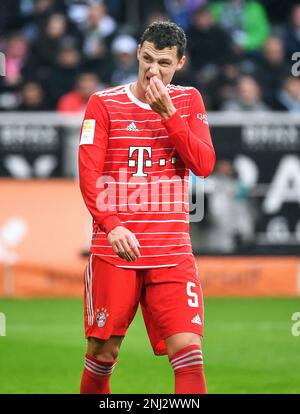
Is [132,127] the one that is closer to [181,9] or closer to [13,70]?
[13,70]

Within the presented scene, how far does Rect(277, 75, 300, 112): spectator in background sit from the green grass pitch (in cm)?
344

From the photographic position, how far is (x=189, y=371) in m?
5.91

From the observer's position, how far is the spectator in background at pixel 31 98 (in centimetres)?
1516

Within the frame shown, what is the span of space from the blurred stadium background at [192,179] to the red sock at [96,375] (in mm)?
1858

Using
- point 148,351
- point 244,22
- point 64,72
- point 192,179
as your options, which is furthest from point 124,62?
point 148,351

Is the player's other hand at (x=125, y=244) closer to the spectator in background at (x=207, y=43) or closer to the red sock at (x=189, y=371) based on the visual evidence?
the red sock at (x=189, y=371)

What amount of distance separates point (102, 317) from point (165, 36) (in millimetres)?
1574

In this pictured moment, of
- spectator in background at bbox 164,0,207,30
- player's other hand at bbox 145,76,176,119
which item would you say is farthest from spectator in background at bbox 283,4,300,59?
player's other hand at bbox 145,76,176,119

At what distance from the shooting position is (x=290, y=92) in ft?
51.8

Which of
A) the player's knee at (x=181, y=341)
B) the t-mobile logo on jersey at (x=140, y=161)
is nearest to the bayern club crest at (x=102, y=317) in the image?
the player's knee at (x=181, y=341)

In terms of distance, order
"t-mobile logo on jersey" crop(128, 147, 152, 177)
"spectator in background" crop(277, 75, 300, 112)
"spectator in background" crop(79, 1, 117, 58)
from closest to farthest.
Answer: "t-mobile logo on jersey" crop(128, 147, 152, 177) < "spectator in background" crop(277, 75, 300, 112) < "spectator in background" crop(79, 1, 117, 58)

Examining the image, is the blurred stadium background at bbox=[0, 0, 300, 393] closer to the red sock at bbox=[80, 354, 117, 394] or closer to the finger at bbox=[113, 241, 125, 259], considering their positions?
the red sock at bbox=[80, 354, 117, 394]

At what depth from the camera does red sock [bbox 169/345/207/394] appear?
590cm

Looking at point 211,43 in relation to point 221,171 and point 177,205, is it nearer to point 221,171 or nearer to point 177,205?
point 221,171
